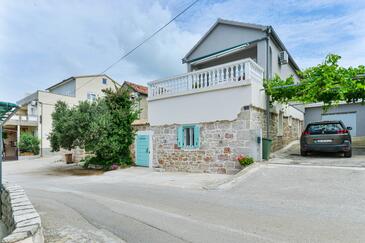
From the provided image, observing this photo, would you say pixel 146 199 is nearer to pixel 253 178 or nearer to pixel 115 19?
pixel 253 178

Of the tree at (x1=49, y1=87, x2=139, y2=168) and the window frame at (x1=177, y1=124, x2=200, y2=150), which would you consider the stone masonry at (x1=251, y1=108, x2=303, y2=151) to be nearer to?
the window frame at (x1=177, y1=124, x2=200, y2=150)

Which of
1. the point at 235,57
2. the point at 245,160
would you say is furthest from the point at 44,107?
the point at 245,160

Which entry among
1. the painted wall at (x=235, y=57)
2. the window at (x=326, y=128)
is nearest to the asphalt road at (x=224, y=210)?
the window at (x=326, y=128)

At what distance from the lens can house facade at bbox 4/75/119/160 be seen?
2847 cm

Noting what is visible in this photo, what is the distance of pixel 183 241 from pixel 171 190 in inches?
156

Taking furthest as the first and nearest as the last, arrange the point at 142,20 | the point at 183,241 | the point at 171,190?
the point at 142,20
the point at 171,190
the point at 183,241

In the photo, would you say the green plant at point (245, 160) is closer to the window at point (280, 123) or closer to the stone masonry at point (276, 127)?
the stone masonry at point (276, 127)

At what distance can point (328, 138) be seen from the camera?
32.3 feet

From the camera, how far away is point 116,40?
14109 millimetres

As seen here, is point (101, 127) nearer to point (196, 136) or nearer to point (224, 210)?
point (196, 136)

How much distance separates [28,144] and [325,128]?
29.5 m

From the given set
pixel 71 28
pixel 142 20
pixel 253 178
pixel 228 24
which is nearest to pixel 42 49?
pixel 71 28

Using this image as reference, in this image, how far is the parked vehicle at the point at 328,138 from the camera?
31.9 ft

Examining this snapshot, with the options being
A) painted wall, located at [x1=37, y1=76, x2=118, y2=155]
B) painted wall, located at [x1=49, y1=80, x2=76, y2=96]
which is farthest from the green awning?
painted wall, located at [x1=49, y1=80, x2=76, y2=96]
